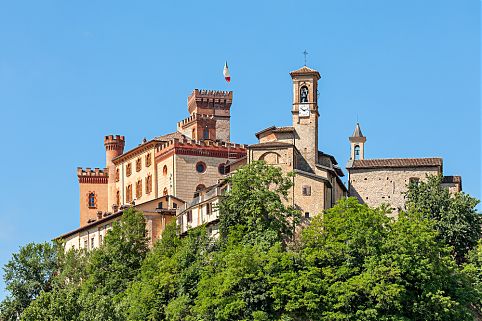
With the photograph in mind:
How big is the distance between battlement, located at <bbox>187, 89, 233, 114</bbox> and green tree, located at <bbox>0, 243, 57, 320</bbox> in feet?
76.8

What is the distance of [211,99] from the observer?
396 feet

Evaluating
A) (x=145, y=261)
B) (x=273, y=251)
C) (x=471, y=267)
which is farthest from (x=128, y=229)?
(x=471, y=267)

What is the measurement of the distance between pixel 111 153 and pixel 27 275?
23.1m

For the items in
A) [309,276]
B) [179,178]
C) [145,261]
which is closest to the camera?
[309,276]

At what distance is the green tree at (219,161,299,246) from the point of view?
277ft

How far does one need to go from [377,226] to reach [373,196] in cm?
1301

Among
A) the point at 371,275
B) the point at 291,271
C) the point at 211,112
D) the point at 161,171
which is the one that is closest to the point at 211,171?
the point at 161,171

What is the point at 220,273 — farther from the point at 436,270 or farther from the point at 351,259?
the point at 436,270

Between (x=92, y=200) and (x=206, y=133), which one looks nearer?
(x=206, y=133)

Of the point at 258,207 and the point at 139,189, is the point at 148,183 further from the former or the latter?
the point at 258,207

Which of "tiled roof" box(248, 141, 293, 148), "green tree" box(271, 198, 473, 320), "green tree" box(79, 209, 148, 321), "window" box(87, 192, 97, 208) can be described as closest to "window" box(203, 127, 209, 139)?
"window" box(87, 192, 97, 208)

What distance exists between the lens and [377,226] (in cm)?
8112

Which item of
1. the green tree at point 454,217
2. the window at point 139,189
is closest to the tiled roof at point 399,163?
the green tree at point 454,217

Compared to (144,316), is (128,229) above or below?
above
